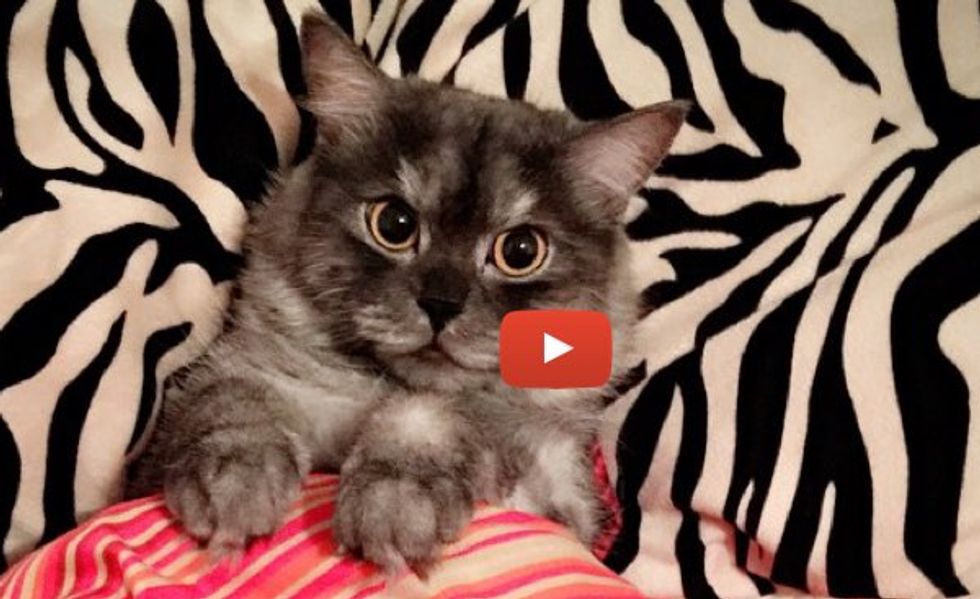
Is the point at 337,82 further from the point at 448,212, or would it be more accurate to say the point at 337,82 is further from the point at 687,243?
the point at 687,243

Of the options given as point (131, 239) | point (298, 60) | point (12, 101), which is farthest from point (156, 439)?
point (298, 60)

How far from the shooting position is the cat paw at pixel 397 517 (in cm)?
99

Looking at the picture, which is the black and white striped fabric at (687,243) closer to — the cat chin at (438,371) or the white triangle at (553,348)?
the white triangle at (553,348)

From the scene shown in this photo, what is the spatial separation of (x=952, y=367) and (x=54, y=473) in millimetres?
1138

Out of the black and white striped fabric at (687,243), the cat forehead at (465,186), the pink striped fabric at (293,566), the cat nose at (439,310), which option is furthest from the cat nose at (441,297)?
the black and white striped fabric at (687,243)

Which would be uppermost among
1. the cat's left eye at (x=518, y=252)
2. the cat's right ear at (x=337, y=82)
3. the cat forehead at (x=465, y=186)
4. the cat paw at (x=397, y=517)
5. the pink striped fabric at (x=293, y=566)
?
the cat's right ear at (x=337, y=82)

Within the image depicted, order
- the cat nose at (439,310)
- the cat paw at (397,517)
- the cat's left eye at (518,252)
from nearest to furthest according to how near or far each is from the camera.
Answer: the cat paw at (397,517), the cat nose at (439,310), the cat's left eye at (518,252)

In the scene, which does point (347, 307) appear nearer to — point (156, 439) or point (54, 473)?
point (156, 439)

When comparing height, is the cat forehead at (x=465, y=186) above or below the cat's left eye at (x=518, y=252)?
above

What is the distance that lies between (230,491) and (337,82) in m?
0.62

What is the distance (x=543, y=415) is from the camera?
1363 millimetres

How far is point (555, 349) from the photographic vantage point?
1.29 meters

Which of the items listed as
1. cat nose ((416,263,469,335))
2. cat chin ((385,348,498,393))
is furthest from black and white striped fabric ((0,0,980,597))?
cat nose ((416,263,469,335))

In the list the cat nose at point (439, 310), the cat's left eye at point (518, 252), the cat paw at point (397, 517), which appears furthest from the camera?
the cat's left eye at point (518, 252)
